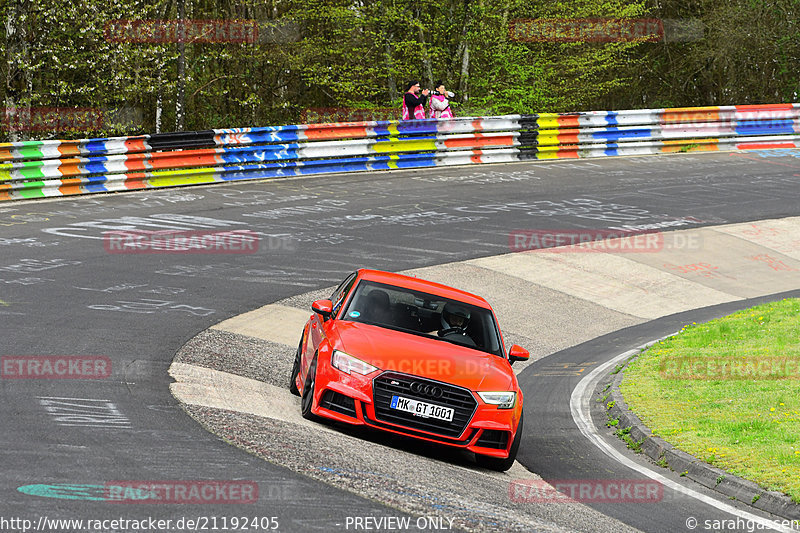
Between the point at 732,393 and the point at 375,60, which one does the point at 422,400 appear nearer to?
the point at 732,393

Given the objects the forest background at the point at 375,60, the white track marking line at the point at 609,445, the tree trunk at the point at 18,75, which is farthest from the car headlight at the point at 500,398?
the forest background at the point at 375,60

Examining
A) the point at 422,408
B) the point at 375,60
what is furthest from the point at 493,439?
the point at 375,60

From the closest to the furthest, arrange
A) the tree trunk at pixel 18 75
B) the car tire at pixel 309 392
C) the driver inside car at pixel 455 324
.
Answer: the car tire at pixel 309 392 → the driver inside car at pixel 455 324 → the tree trunk at pixel 18 75

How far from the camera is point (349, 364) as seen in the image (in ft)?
28.9

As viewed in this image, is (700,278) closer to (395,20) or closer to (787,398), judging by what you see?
(787,398)

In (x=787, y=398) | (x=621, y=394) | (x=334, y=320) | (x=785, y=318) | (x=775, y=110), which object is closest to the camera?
(x=334, y=320)

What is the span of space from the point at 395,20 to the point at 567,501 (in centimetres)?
2774

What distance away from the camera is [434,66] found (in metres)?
36.7

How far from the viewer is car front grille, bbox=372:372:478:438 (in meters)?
8.66

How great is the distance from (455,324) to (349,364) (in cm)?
158

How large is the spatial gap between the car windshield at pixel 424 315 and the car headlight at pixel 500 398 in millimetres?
921

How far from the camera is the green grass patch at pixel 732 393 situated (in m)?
9.22

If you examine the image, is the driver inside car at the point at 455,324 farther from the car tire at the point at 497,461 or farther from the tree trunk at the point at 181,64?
the tree trunk at the point at 181,64

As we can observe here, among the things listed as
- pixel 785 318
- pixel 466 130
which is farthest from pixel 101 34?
pixel 785 318
